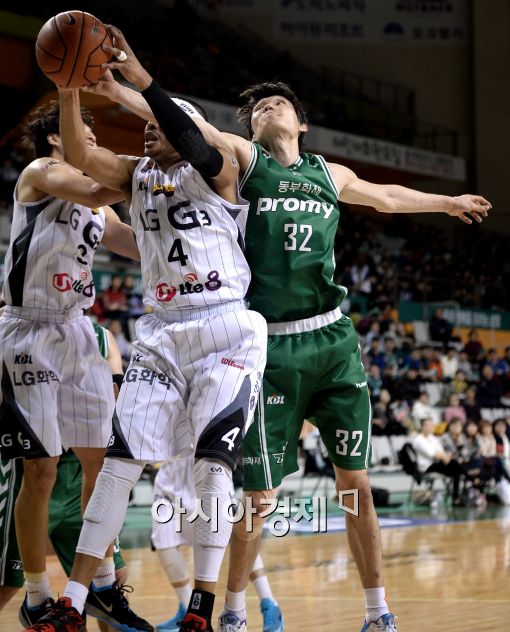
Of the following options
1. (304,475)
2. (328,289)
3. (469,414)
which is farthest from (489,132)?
(328,289)

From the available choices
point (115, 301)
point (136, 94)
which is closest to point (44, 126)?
point (136, 94)

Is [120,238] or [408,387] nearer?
[120,238]

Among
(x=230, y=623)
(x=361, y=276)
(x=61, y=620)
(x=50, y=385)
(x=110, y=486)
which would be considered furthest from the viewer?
(x=361, y=276)

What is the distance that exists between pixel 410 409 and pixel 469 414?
1404mm

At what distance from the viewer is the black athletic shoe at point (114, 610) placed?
15.2ft

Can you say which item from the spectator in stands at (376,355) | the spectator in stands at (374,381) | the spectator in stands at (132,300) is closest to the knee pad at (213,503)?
the spectator in stands at (132,300)

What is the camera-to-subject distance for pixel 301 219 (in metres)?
4.52

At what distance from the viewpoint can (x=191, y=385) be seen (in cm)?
389

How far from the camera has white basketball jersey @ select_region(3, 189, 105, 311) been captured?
15.2 feet

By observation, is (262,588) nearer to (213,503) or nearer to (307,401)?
(307,401)

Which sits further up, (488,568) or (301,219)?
(301,219)

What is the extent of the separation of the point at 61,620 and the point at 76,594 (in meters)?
0.14

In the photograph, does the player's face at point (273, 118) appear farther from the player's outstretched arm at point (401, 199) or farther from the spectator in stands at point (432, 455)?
the spectator in stands at point (432, 455)

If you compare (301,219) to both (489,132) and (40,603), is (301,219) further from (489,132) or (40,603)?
(489,132)
